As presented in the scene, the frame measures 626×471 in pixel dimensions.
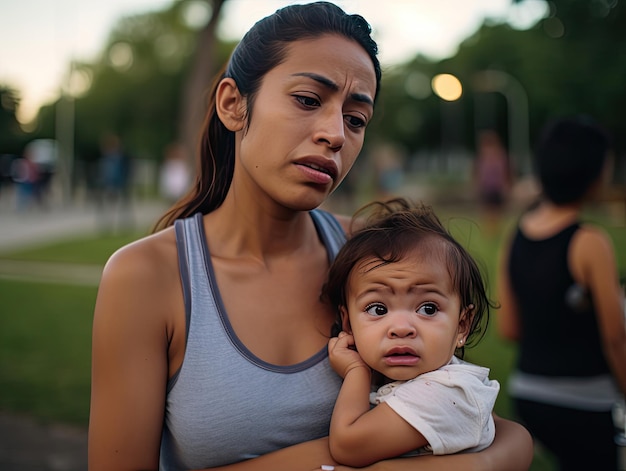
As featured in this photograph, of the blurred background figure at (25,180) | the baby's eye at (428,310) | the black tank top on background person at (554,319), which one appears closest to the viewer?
the baby's eye at (428,310)

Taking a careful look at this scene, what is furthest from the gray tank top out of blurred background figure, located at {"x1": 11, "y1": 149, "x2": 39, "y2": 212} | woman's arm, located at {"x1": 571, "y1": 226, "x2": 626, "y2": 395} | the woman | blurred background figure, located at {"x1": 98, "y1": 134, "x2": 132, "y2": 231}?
blurred background figure, located at {"x1": 11, "y1": 149, "x2": 39, "y2": 212}

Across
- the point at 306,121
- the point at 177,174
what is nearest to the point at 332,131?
the point at 306,121

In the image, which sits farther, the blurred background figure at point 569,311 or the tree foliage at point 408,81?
the tree foliage at point 408,81

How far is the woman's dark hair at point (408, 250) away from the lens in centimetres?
193

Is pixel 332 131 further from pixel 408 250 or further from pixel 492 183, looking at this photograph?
pixel 492 183

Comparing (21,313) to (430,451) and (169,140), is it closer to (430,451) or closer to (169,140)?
(430,451)

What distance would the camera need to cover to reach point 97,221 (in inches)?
856

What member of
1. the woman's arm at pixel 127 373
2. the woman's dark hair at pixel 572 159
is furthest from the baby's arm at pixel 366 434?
the woman's dark hair at pixel 572 159

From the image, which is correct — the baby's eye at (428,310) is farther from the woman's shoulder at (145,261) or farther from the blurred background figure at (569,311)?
the blurred background figure at (569,311)

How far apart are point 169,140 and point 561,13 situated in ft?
156

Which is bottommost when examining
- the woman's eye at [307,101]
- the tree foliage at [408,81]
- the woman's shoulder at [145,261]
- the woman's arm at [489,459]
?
the woman's arm at [489,459]

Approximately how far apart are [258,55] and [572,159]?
2.01m

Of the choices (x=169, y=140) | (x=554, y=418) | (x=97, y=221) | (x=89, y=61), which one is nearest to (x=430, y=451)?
(x=554, y=418)

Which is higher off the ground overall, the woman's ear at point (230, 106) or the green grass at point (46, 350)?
the woman's ear at point (230, 106)
